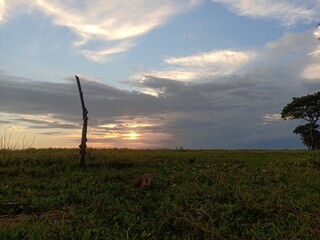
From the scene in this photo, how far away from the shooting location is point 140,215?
6.77 m

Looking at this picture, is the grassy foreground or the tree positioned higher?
the tree

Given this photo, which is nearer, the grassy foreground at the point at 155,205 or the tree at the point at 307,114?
the grassy foreground at the point at 155,205

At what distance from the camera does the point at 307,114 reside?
49.8m

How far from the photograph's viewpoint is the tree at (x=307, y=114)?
4853 cm

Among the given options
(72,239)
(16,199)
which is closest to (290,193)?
(72,239)

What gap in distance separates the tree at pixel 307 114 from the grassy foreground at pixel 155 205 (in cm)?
3830

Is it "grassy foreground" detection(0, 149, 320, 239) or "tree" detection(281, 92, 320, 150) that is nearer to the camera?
"grassy foreground" detection(0, 149, 320, 239)

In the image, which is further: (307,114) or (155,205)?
(307,114)

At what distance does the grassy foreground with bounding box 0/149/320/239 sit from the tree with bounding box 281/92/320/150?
38.3 m

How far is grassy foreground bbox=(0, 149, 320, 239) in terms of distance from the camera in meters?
5.63

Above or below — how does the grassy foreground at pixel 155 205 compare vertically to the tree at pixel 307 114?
below

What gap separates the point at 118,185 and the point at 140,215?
130 inches

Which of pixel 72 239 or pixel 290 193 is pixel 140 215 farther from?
→ pixel 290 193

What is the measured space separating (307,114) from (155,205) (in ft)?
154
